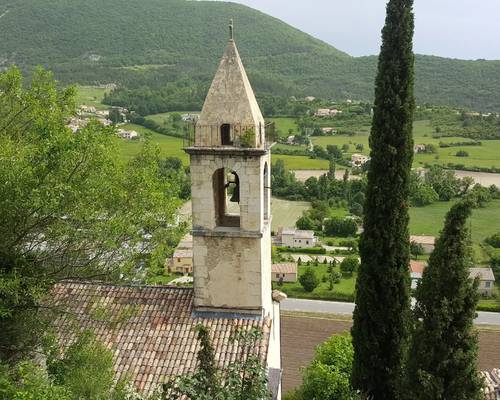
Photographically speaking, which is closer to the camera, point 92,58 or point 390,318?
point 390,318

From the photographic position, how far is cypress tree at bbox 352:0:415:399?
647 inches

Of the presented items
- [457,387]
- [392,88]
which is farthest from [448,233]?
[392,88]

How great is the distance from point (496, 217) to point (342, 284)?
1286 inches

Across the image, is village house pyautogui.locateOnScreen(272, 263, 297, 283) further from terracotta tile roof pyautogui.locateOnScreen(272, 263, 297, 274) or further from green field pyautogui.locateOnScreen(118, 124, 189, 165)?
green field pyautogui.locateOnScreen(118, 124, 189, 165)

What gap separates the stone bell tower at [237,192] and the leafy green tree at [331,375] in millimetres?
5351

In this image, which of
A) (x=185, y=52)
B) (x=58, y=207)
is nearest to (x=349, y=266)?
(x=58, y=207)

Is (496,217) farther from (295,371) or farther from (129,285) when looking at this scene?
(129,285)

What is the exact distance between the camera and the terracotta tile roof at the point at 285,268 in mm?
48094

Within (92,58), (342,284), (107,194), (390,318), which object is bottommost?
(342,284)

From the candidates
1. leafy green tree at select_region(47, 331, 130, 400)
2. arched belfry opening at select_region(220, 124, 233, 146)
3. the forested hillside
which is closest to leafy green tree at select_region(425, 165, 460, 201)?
the forested hillside

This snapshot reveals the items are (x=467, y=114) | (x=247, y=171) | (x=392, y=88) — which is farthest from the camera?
(x=467, y=114)

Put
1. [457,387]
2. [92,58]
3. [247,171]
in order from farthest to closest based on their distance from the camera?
[92,58] < [247,171] < [457,387]

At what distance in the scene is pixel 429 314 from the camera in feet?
39.1

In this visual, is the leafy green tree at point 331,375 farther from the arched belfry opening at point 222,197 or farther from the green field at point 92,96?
the green field at point 92,96
